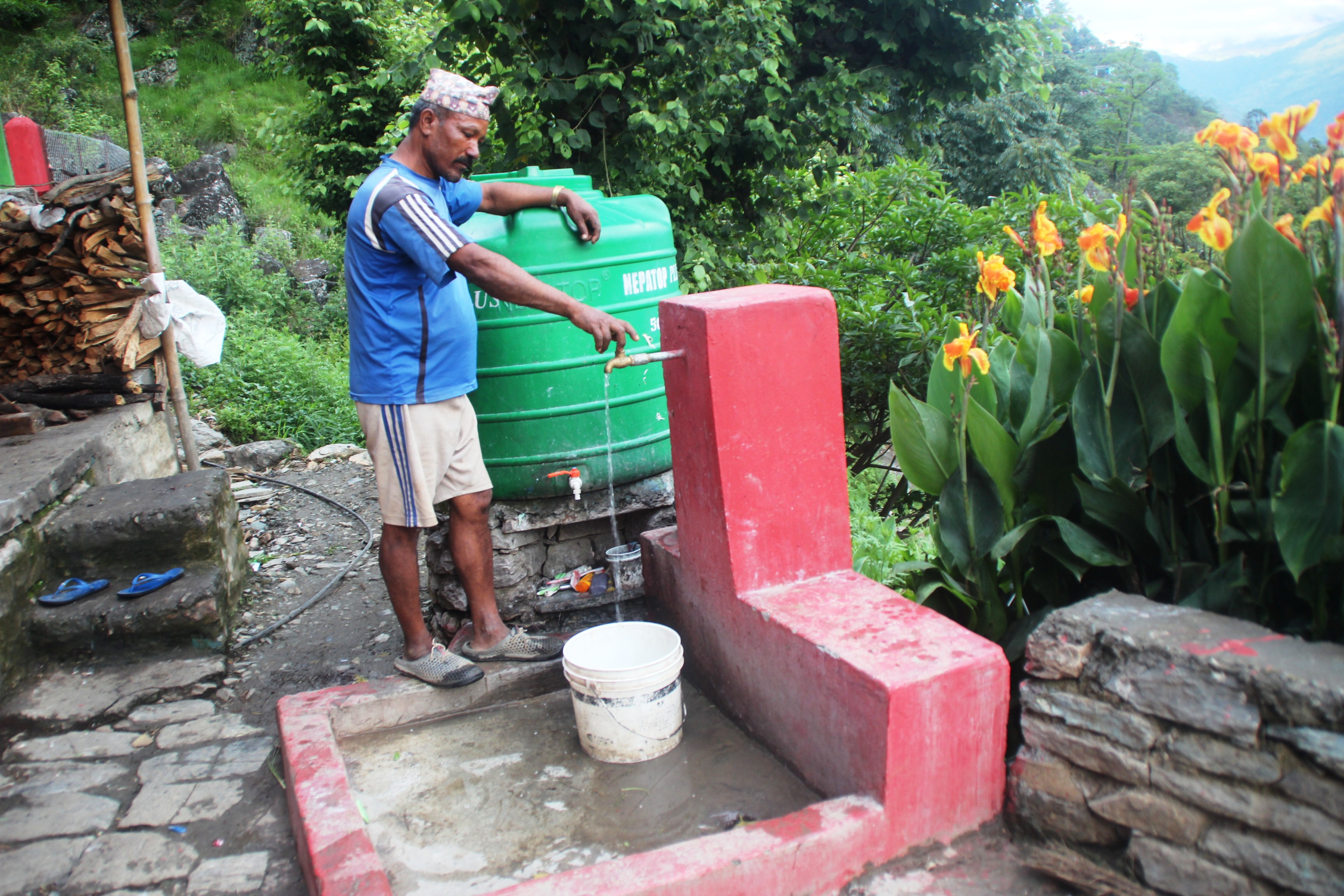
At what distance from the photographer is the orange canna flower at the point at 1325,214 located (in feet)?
6.05

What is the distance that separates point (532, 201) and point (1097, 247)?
182cm

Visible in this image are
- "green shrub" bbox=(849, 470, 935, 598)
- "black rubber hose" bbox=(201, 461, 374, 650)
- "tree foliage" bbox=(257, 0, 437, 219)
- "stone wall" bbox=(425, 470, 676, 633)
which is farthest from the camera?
"tree foliage" bbox=(257, 0, 437, 219)

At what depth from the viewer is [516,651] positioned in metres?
3.02

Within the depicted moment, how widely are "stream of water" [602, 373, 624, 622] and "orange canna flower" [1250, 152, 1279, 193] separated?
1833mm

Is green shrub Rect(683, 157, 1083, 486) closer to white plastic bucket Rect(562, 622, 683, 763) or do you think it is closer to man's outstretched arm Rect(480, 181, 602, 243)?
man's outstretched arm Rect(480, 181, 602, 243)

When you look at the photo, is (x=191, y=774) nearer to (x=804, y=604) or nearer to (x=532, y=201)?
(x=804, y=604)

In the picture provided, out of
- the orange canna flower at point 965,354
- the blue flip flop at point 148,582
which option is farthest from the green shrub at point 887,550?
the blue flip flop at point 148,582

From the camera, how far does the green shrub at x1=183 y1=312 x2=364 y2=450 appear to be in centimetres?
759

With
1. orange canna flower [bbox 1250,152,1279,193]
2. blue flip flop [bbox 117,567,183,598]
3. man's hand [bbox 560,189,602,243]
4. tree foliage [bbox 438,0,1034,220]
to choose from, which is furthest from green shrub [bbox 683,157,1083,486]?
blue flip flop [bbox 117,567,183,598]

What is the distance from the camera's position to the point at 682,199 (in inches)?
208

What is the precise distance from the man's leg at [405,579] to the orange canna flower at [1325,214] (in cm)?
255

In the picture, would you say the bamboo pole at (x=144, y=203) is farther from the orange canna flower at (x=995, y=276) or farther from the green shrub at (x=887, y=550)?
the orange canna flower at (x=995, y=276)

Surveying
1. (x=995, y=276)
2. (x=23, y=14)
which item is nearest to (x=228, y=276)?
(x=995, y=276)

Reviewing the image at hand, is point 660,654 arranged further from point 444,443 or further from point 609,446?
point 444,443
